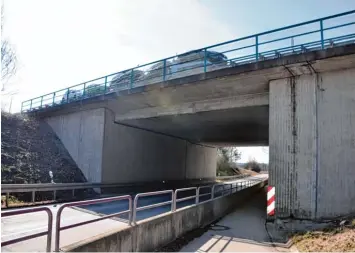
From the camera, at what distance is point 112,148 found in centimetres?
1869

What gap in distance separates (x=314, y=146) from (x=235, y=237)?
13.6ft

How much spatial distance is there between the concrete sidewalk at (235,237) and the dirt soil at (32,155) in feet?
31.1

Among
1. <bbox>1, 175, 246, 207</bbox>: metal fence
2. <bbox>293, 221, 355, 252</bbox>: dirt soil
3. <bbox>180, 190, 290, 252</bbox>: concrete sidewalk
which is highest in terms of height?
<bbox>1, 175, 246, 207</bbox>: metal fence

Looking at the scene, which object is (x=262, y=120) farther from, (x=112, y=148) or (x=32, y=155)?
(x=32, y=155)

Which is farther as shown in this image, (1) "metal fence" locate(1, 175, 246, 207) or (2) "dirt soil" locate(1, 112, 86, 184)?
(2) "dirt soil" locate(1, 112, 86, 184)

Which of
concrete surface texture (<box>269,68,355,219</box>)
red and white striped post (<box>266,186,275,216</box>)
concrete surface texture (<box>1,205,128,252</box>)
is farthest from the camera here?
red and white striped post (<box>266,186,275,216</box>)

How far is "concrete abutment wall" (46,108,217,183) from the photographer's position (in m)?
18.3

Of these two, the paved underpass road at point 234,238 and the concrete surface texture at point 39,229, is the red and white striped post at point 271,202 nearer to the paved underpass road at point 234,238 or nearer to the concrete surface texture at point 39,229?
the paved underpass road at point 234,238

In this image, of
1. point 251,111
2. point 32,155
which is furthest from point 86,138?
point 251,111

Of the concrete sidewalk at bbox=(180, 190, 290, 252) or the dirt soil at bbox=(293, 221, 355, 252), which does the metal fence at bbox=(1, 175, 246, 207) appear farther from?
the dirt soil at bbox=(293, 221, 355, 252)

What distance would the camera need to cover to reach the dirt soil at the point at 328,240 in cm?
716

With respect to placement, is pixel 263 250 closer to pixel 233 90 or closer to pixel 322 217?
pixel 322 217

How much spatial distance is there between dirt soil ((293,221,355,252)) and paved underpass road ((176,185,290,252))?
64 centimetres

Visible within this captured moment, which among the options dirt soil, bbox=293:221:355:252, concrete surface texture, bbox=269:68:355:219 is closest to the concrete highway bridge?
concrete surface texture, bbox=269:68:355:219
